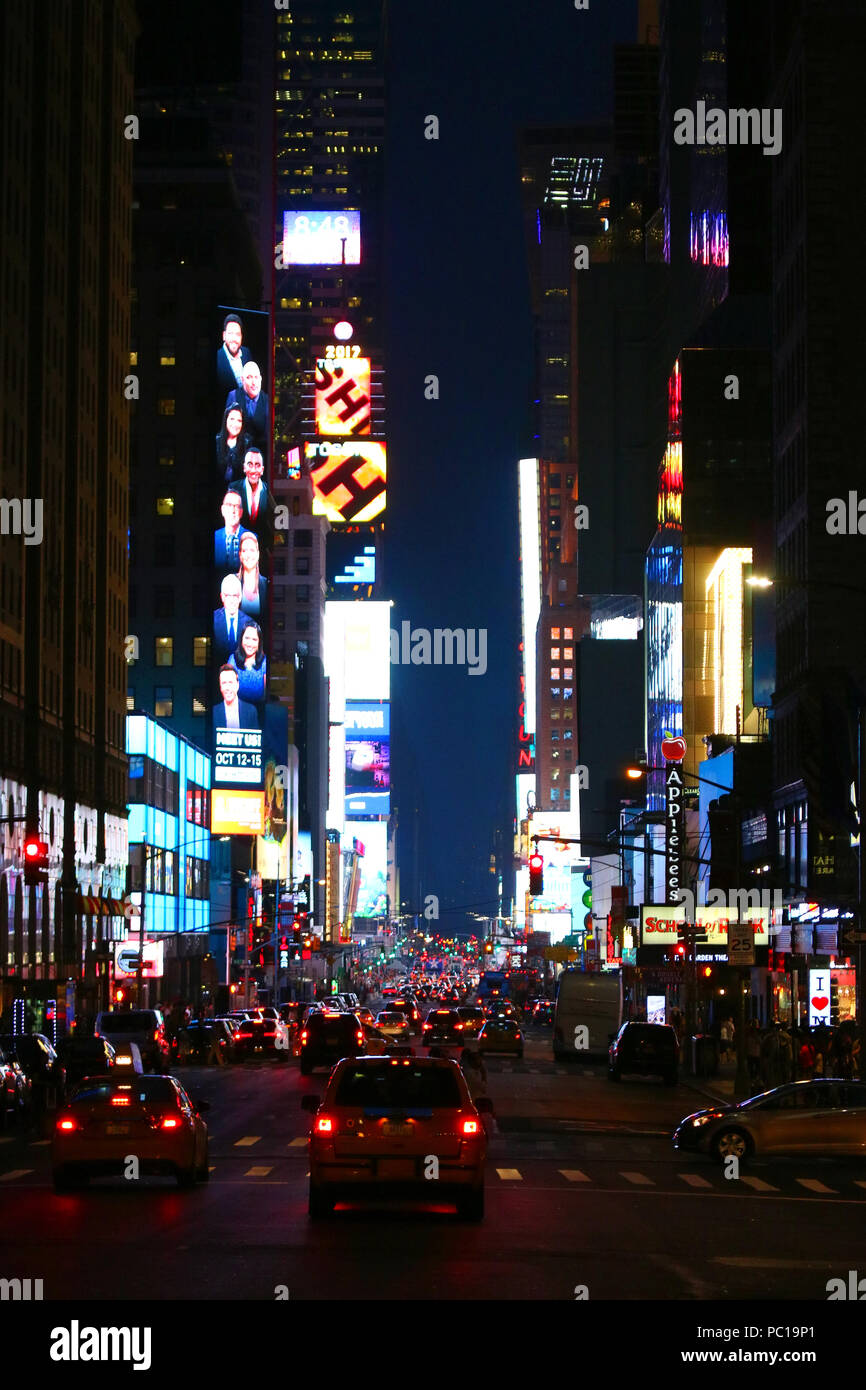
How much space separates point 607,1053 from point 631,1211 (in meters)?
48.6

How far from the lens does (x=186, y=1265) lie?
16.2 meters

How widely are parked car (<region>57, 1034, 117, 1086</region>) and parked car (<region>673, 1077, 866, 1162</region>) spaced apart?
1816 cm

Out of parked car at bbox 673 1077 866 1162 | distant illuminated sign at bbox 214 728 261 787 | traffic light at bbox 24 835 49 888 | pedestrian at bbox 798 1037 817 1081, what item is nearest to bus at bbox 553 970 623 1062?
pedestrian at bbox 798 1037 817 1081

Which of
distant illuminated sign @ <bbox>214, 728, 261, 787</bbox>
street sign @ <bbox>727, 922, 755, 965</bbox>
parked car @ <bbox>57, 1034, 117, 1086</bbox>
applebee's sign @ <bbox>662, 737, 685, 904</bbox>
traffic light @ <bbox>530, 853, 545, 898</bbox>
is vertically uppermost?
distant illuminated sign @ <bbox>214, 728, 261, 787</bbox>

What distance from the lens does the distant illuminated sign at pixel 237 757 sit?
138375 mm

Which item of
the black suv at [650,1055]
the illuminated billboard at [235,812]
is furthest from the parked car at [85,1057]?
the illuminated billboard at [235,812]

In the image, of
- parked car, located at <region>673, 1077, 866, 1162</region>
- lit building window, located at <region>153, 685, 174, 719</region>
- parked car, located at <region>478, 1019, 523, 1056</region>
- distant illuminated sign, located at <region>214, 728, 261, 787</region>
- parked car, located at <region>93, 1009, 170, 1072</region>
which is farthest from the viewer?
lit building window, located at <region>153, 685, 174, 719</region>

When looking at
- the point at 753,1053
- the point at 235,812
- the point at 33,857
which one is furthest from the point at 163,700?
the point at 33,857

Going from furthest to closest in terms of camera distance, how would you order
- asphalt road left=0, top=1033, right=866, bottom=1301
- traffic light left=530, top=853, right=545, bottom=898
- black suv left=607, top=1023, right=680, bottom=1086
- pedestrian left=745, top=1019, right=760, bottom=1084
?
traffic light left=530, top=853, right=545, bottom=898 → black suv left=607, top=1023, right=680, bottom=1086 → pedestrian left=745, top=1019, right=760, bottom=1084 → asphalt road left=0, top=1033, right=866, bottom=1301

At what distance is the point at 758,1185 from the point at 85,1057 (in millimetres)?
22372

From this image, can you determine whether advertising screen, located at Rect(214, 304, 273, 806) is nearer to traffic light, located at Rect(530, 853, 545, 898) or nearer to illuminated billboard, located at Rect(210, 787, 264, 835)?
illuminated billboard, located at Rect(210, 787, 264, 835)

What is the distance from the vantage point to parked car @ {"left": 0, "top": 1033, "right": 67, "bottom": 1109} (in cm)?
4300
